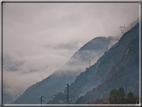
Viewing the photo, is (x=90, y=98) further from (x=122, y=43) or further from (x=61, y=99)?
(x=122, y=43)

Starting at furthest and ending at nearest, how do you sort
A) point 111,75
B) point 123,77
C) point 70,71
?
point 70,71 → point 111,75 → point 123,77

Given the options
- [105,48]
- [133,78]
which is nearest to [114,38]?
[105,48]

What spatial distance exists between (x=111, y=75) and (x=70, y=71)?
85948 mm

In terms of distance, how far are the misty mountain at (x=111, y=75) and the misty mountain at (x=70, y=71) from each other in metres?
35.1

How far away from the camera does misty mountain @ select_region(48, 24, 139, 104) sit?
86688 mm

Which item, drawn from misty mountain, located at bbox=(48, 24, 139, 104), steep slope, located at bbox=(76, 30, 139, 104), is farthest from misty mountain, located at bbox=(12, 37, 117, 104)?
steep slope, located at bbox=(76, 30, 139, 104)

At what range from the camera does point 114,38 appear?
169750 millimetres

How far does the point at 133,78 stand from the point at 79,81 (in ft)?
158

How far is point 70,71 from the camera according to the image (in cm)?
18300

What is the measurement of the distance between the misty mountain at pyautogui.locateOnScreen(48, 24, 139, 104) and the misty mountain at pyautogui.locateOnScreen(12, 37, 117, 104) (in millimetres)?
35147

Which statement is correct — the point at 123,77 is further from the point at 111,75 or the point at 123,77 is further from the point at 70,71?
the point at 70,71

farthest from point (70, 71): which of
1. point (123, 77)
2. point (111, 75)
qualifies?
point (123, 77)

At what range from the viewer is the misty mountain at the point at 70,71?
159m

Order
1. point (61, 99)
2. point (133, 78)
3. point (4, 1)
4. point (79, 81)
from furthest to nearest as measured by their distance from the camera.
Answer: point (79, 81) → point (61, 99) → point (133, 78) → point (4, 1)
